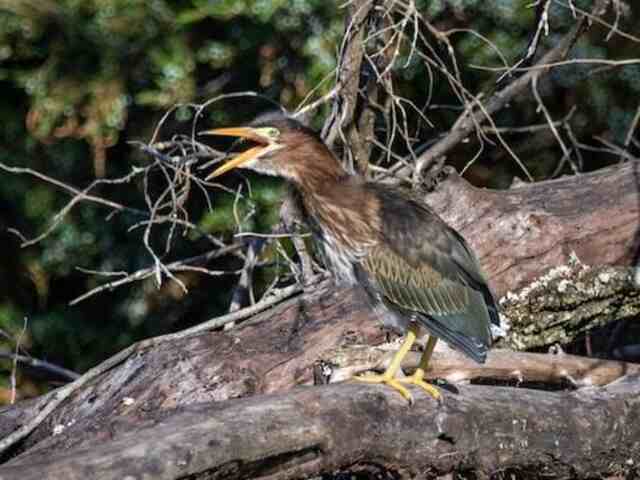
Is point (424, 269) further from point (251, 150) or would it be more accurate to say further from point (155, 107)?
point (155, 107)

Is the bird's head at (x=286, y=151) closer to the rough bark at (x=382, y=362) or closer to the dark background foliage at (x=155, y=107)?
the rough bark at (x=382, y=362)

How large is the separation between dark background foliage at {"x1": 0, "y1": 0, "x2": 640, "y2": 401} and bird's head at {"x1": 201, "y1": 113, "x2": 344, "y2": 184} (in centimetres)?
98

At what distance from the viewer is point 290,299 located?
4.69 m

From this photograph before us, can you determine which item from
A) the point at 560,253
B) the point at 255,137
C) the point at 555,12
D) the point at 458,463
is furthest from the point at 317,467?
the point at 555,12

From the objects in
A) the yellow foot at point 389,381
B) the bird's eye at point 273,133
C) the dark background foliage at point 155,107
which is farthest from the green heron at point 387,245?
the dark background foliage at point 155,107

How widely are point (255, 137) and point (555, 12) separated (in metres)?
2.06

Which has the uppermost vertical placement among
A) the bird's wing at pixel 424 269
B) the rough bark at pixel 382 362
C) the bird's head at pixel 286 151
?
the bird's head at pixel 286 151

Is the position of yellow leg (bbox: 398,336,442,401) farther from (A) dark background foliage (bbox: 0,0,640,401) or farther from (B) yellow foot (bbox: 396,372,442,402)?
(A) dark background foliage (bbox: 0,0,640,401)

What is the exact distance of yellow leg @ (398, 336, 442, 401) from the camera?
150 inches

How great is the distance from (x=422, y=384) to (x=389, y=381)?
0.31 feet

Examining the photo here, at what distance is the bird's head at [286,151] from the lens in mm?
4316

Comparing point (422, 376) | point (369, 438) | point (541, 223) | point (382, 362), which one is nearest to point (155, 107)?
point (541, 223)

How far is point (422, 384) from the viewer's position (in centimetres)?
389

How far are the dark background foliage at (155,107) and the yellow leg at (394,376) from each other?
1283mm
